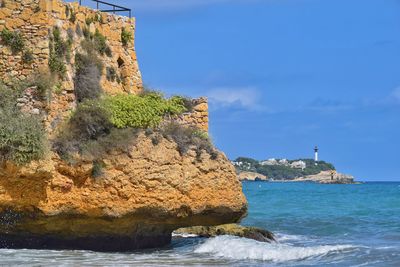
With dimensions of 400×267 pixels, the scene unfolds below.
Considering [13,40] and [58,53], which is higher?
[13,40]

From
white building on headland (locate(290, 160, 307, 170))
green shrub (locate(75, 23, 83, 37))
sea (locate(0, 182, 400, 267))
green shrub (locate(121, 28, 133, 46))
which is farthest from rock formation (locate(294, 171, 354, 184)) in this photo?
green shrub (locate(75, 23, 83, 37))

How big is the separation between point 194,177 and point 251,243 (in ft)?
11.4

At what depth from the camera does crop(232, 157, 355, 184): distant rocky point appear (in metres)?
153

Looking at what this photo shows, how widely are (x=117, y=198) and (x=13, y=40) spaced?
462 cm

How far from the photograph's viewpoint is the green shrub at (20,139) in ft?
67.1

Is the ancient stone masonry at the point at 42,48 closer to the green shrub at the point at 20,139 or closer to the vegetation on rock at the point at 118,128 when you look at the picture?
the vegetation on rock at the point at 118,128

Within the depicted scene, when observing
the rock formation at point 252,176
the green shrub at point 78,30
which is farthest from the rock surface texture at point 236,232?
the rock formation at point 252,176

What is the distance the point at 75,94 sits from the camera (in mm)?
23266

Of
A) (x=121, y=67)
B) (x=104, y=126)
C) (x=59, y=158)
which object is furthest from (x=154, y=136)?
(x=121, y=67)

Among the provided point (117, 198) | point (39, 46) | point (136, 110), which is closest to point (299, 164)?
point (136, 110)

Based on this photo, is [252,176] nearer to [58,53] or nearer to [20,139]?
[58,53]

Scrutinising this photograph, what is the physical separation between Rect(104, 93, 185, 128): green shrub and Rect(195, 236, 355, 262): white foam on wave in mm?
3817

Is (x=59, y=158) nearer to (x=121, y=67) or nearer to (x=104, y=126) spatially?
(x=104, y=126)

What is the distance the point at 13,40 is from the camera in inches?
869
